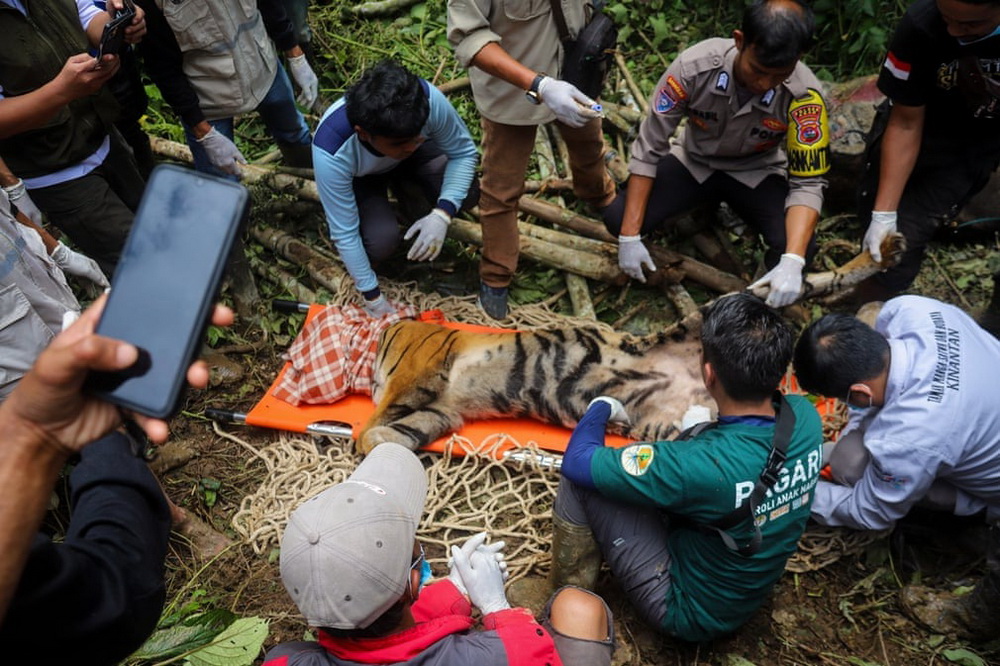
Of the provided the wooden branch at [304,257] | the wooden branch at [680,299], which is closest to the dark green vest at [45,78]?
the wooden branch at [304,257]

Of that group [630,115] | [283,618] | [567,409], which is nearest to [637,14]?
[630,115]

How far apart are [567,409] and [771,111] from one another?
1.99m

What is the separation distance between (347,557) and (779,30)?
299 cm

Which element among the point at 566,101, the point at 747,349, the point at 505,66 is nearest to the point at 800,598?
the point at 747,349

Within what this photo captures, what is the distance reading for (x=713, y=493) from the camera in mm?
2430

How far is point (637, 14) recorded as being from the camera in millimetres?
6113

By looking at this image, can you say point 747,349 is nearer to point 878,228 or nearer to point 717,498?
point 717,498

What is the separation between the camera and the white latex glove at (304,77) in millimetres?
4711

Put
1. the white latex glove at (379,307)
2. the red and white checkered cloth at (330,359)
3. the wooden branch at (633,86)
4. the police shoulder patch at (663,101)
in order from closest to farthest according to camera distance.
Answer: the police shoulder patch at (663,101)
the red and white checkered cloth at (330,359)
the white latex glove at (379,307)
the wooden branch at (633,86)

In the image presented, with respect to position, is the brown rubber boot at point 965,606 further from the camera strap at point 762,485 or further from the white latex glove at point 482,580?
the white latex glove at point 482,580

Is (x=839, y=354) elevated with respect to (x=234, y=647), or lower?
elevated

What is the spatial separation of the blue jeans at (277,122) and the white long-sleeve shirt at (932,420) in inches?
152

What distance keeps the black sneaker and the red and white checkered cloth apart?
630 millimetres

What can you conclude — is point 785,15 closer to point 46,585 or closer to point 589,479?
point 589,479
